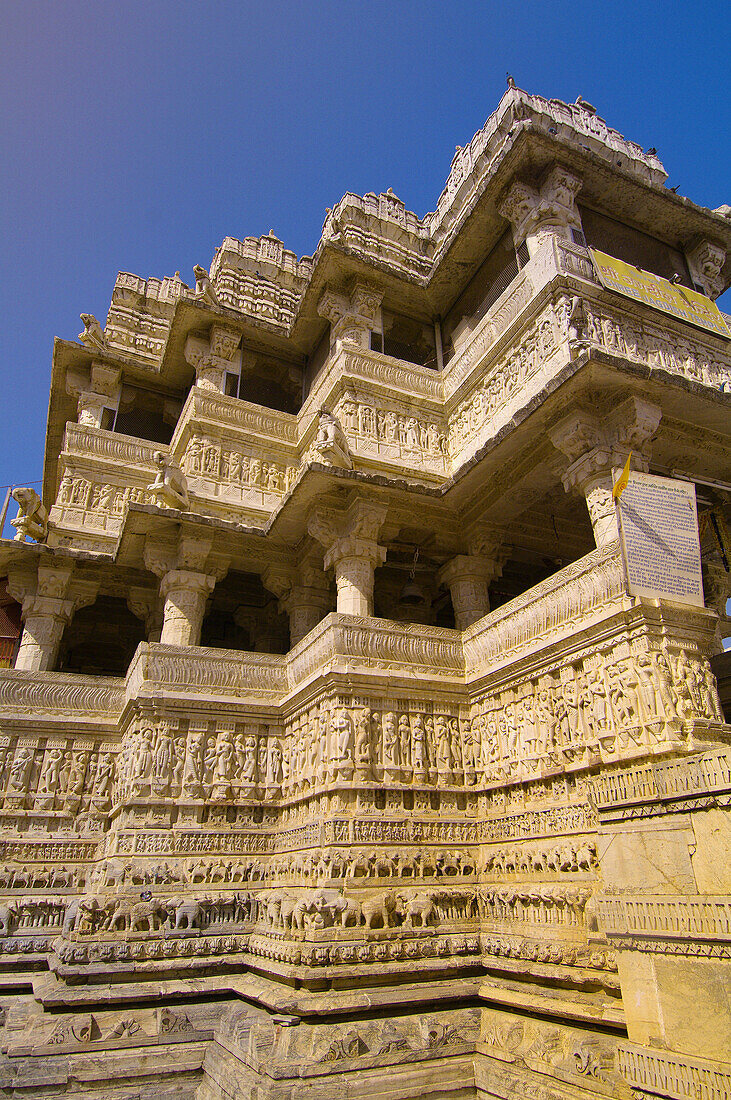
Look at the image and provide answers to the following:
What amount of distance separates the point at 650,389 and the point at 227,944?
32.4 feet

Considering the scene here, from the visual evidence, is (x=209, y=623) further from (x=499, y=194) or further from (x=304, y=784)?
(x=499, y=194)

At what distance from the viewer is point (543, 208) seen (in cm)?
1306

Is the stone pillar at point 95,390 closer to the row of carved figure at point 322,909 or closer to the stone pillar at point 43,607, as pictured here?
the stone pillar at point 43,607

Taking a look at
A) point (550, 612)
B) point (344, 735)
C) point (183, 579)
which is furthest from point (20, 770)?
point (550, 612)

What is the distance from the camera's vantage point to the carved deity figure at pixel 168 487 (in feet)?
45.0

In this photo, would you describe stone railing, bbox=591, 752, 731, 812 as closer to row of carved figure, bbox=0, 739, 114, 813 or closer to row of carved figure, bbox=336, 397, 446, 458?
row of carved figure, bbox=336, 397, 446, 458

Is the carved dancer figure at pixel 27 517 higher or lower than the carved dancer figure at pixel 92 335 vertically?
lower

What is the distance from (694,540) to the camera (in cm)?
814

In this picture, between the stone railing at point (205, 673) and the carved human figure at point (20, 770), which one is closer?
the stone railing at point (205, 673)

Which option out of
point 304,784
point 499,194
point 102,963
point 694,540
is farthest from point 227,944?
point 499,194

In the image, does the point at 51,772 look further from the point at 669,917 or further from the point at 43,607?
the point at 669,917

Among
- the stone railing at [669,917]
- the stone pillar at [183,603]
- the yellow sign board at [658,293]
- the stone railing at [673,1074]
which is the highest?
the yellow sign board at [658,293]

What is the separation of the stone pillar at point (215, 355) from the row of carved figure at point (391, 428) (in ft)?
15.4

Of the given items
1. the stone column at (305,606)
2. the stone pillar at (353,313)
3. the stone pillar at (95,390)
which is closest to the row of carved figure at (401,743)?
the stone column at (305,606)
